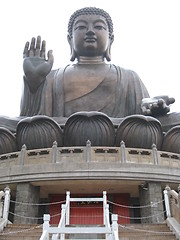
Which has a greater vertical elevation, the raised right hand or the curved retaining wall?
the raised right hand

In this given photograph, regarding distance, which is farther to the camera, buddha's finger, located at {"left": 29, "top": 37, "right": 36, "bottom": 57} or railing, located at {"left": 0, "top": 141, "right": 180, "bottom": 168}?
buddha's finger, located at {"left": 29, "top": 37, "right": 36, "bottom": 57}

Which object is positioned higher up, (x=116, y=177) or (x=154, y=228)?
(x=116, y=177)

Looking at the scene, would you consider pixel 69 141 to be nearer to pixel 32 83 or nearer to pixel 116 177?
pixel 116 177

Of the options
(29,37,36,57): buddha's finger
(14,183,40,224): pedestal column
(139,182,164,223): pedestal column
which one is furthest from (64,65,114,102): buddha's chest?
(139,182,164,223): pedestal column

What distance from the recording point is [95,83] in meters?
13.5

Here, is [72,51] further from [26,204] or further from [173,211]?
[173,211]

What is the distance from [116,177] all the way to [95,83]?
570 centimetres

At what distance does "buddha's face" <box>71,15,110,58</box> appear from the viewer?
14.1 meters

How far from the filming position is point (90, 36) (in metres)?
14.1

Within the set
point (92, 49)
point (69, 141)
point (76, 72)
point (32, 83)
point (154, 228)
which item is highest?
point (92, 49)

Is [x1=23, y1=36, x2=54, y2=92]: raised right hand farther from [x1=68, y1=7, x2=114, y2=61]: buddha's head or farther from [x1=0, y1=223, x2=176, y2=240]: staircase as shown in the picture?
[x1=0, y1=223, x2=176, y2=240]: staircase

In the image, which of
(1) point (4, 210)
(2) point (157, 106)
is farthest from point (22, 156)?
(2) point (157, 106)

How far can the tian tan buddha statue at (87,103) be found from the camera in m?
10.1

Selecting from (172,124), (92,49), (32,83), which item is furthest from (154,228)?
(92,49)
